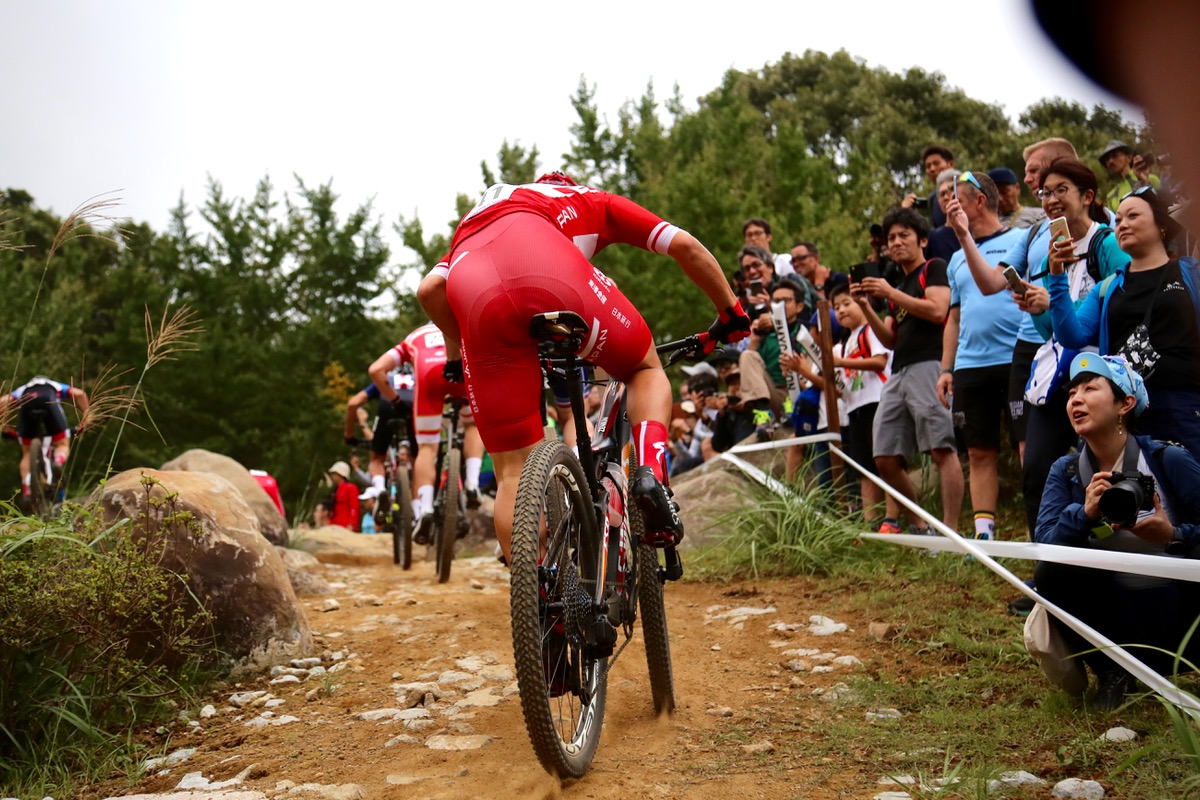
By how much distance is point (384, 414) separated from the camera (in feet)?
34.9

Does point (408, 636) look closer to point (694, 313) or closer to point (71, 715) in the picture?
point (71, 715)

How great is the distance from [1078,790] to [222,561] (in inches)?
141

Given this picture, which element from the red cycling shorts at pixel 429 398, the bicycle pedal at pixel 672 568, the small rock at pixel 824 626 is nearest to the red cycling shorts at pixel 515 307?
the bicycle pedal at pixel 672 568

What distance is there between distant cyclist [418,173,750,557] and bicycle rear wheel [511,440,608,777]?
25 centimetres

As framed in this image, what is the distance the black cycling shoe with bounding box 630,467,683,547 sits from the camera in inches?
133

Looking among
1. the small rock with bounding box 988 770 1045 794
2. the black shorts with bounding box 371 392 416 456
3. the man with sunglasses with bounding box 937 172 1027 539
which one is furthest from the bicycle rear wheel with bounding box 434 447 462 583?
the small rock with bounding box 988 770 1045 794

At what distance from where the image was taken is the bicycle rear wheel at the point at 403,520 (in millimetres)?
9270

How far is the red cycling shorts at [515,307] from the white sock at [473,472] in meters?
5.00

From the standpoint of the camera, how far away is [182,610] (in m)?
4.35

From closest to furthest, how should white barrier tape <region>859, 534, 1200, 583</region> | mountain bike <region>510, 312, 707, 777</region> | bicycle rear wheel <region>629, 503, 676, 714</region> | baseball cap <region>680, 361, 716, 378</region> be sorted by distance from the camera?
mountain bike <region>510, 312, 707, 777</region>, white barrier tape <region>859, 534, 1200, 583</region>, bicycle rear wheel <region>629, 503, 676, 714</region>, baseball cap <region>680, 361, 716, 378</region>

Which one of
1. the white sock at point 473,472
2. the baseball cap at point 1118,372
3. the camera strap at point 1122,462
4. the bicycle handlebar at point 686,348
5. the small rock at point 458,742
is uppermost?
the bicycle handlebar at point 686,348

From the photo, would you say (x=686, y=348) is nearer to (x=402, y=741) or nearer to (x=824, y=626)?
(x=402, y=741)

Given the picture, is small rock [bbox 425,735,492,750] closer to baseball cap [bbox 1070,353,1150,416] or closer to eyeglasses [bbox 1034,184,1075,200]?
baseball cap [bbox 1070,353,1150,416]

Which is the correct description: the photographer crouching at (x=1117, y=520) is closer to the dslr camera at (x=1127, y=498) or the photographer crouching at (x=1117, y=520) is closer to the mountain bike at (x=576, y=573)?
the dslr camera at (x=1127, y=498)
